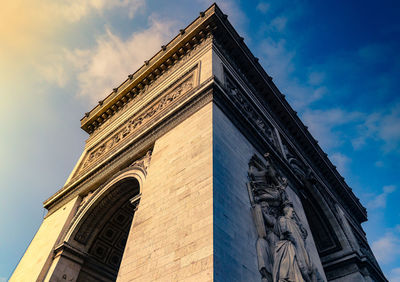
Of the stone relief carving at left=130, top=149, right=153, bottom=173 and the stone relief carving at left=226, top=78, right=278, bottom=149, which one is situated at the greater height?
the stone relief carving at left=226, top=78, right=278, bottom=149

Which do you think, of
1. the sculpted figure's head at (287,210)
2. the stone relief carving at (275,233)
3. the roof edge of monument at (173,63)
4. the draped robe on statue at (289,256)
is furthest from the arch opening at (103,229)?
the draped robe on statue at (289,256)

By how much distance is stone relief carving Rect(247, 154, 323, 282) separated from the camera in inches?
219

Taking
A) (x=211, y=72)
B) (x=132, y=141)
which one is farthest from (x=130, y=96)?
(x=211, y=72)

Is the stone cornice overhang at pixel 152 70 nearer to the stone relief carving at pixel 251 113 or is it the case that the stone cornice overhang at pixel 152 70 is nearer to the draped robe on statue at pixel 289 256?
the stone relief carving at pixel 251 113

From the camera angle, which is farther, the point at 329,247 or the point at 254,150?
the point at 329,247

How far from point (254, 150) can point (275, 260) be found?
3763 mm

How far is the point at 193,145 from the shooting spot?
277 inches

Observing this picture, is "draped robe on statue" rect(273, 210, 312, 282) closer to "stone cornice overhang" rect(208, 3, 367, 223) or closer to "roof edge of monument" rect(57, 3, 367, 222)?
Result: "stone cornice overhang" rect(208, 3, 367, 223)

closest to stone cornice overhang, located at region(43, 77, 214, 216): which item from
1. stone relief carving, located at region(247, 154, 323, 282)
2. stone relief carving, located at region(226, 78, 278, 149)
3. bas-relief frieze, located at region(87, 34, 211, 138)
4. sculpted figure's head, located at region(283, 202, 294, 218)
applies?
stone relief carving, located at region(226, 78, 278, 149)

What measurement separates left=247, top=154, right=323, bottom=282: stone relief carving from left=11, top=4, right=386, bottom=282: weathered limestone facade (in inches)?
1.2

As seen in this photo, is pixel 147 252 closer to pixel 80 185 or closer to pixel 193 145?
pixel 193 145

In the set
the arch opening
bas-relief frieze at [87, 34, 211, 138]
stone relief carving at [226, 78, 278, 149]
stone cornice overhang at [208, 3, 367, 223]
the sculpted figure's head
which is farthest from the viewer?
stone cornice overhang at [208, 3, 367, 223]

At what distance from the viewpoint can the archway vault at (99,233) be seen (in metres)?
9.09

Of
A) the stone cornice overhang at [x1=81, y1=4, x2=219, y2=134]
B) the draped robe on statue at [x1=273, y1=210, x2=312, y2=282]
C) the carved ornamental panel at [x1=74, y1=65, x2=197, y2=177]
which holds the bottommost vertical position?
the draped robe on statue at [x1=273, y1=210, x2=312, y2=282]
